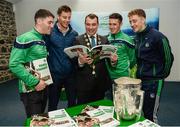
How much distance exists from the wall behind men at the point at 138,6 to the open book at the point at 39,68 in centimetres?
379

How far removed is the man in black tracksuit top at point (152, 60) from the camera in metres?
1.98

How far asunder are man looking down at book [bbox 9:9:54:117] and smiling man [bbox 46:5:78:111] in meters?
0.24

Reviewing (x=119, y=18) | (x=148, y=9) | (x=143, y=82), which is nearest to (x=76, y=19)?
(x=148, y=9)

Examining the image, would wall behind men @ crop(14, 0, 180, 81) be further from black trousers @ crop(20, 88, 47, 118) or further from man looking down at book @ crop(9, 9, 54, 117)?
black trousers @ crop(20, 88, 47, 118)

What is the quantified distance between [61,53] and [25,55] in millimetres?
461

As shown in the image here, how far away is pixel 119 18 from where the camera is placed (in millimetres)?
2176

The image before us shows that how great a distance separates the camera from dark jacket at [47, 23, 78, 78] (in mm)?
2154

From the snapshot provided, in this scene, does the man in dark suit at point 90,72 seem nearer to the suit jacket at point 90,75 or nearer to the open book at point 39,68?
the suit jacket at point 90,75

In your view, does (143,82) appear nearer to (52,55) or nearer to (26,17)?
(52,55)

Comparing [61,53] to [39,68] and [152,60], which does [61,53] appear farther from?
[152,60]

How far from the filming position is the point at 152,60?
2002 millimetres

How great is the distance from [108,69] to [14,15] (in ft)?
14.3

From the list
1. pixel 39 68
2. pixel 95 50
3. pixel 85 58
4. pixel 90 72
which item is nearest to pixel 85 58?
pixel 85 58

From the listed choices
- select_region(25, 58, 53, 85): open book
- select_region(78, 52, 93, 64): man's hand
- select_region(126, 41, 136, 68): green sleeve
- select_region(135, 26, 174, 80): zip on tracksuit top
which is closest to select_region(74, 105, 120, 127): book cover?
select_region(78, 52, 93, 64): man's hand
